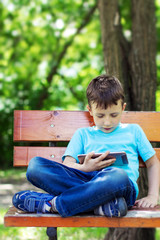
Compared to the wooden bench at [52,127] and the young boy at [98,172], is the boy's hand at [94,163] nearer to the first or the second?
the young boy at [98,172]

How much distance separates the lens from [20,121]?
3.14 metres

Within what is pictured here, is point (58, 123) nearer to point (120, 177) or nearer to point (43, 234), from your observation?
point (120, 177)

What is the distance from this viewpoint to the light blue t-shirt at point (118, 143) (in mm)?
2754

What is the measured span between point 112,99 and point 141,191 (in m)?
1.23

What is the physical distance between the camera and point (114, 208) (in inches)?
86.2

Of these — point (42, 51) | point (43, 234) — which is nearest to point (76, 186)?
point (43, 234)

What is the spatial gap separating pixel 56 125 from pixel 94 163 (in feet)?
2.48

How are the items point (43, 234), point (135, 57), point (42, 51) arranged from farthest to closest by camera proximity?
point (42, 51)
point (43, 234)
point (135, 57)

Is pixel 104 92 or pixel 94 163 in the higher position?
pixel 104 92

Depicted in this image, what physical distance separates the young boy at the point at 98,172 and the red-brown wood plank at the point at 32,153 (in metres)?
0.27

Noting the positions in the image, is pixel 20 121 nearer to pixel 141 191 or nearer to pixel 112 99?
pixel 112 99

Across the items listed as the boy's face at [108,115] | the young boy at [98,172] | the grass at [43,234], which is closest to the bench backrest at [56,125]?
the young boy at [98,172]

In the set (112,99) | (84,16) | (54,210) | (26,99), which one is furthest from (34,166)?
(84,16)

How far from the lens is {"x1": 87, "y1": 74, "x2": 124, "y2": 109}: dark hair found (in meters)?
2.61
